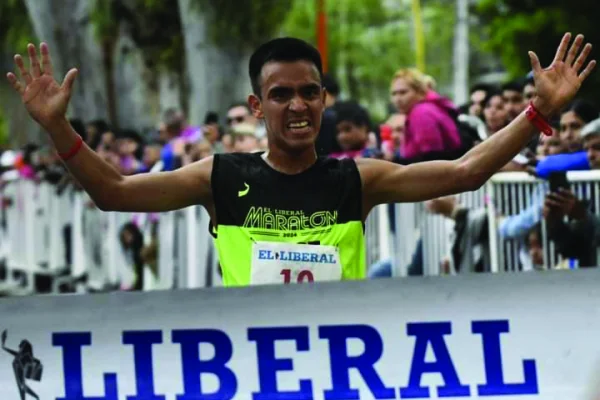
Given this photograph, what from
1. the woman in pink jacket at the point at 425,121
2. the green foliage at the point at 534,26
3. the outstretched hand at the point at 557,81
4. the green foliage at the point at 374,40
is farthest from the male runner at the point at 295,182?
the green foliage at the point at 374,40

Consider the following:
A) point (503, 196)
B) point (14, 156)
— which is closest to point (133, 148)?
point (14, 156)

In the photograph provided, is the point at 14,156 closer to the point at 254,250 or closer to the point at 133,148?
the point at 133,148

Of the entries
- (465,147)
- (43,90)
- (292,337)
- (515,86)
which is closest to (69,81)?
(43,90)

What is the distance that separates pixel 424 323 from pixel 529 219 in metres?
5.62

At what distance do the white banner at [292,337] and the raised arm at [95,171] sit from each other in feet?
2.23

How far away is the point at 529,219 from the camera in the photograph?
11023 mm

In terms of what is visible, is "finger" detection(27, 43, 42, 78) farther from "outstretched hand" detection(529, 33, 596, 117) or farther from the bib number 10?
"outstretched hand" detection(529, 33, 596, 117)

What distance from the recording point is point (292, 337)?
5.51m

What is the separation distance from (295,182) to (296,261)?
288 millimetres

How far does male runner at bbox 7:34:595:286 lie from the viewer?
6.15 meters

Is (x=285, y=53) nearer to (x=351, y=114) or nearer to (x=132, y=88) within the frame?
(x=351, y=114)

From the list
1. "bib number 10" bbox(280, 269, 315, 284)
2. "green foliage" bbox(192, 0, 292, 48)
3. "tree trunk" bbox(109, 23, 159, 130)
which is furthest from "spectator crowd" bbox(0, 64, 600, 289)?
"tree trunk" bbox(109, 23, 159, 130)

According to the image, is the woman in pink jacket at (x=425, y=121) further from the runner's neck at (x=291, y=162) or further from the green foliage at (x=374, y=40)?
the green foliage at (x=374, y=40)

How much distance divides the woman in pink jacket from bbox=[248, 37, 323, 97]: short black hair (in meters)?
5.75
